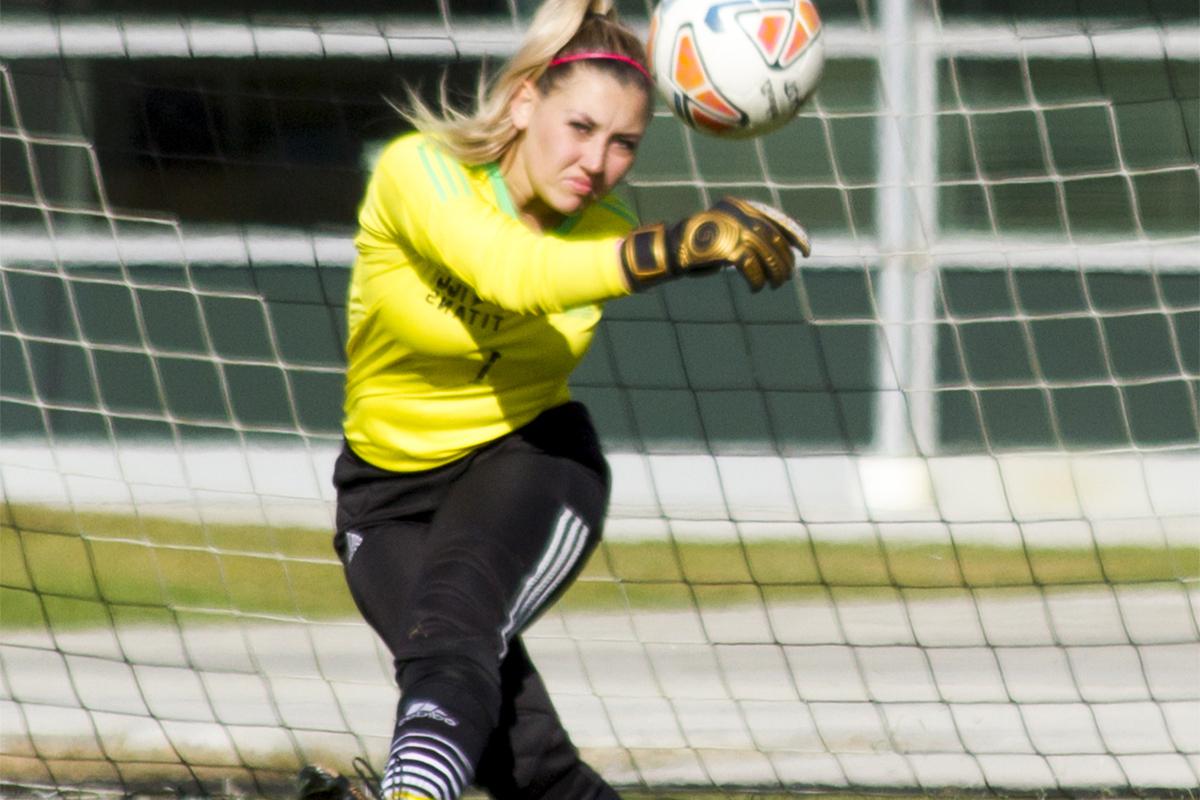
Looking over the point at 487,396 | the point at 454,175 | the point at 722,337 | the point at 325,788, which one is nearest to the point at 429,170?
the point at 454,175

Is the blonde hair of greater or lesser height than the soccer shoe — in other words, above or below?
above

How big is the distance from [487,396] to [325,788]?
1.04 m

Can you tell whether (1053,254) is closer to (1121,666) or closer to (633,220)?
(1121,666)

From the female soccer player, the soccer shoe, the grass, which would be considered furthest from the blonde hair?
the grass

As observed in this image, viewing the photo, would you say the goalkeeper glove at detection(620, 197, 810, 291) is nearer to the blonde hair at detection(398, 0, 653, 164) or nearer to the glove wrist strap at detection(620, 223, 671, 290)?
the glove wrist strap at detection(620, 223, 671, 290)

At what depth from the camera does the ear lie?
129 inches

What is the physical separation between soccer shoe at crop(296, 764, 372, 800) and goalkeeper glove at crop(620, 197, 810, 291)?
160 cm

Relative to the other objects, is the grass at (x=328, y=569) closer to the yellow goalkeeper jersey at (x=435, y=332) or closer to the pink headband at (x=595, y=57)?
the yellow goalkeeper jersey at (x=435, y=332)

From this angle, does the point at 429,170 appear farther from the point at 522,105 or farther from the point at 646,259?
the point at 646,259

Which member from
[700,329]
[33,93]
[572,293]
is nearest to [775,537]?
[700,329]

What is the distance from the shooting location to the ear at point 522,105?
328cm

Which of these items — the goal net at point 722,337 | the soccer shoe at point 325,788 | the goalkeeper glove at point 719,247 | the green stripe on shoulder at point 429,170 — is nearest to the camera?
the goalkeeper glove at point 719,247

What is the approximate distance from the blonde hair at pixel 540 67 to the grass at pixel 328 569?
3.73 metres

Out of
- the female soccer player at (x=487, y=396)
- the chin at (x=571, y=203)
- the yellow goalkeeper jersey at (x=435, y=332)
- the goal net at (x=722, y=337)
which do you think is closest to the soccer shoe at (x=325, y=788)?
the female soccer player at (x=487, y=396)
